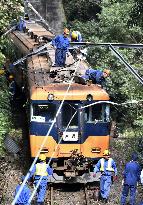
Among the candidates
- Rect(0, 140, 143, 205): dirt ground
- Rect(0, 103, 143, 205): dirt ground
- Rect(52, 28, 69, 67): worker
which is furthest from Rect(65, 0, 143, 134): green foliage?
Rect(0, 140, 143, 205): dirt ground

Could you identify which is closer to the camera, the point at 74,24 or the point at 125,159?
the point at 125,159

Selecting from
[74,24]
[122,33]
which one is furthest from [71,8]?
[122,33]

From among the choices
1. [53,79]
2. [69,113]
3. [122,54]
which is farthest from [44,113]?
[122,54]

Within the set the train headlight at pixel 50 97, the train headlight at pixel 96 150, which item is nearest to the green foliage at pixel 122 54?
the train headlight at pixel 96 150

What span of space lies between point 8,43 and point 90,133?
406cm

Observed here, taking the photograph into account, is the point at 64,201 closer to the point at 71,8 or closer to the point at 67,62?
the point at 67,62

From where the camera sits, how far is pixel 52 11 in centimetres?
3200

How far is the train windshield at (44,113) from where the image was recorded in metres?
12.6

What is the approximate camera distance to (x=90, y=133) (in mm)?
12672

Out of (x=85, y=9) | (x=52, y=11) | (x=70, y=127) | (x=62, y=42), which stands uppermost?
(x=62, y=42)

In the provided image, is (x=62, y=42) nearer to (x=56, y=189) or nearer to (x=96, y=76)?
(x=96, y=76)

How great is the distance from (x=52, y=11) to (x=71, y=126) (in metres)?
20.6

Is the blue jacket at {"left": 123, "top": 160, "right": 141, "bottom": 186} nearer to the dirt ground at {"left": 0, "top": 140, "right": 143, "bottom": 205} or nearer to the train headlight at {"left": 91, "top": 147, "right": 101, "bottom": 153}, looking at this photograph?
the dirt ground at {"left": 0, "top": 140, "right": 143, "bottom": 205}

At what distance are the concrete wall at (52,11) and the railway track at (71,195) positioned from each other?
18.4 meters
